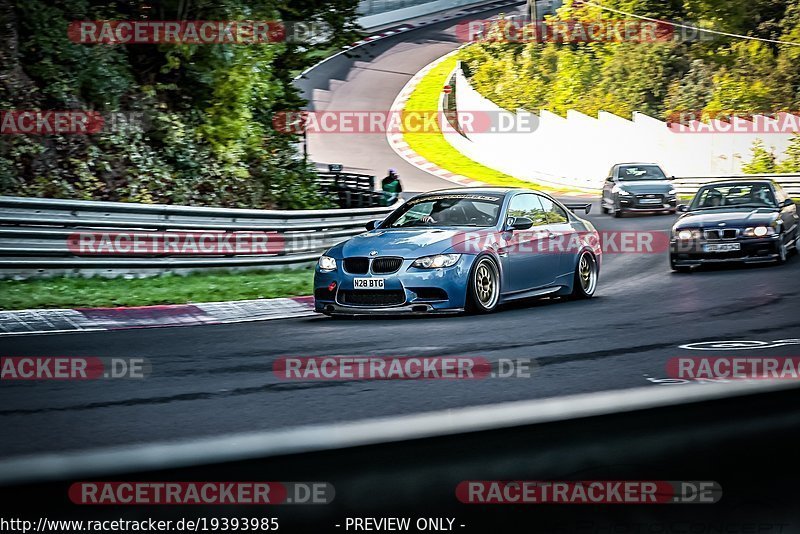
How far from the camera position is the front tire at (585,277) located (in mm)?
14117

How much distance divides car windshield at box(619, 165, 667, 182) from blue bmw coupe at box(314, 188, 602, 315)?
17.7 metres

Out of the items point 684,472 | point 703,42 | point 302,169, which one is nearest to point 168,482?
point 684,472

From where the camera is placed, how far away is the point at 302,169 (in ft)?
72.3

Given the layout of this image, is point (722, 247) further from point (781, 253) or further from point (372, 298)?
point (372, 298)

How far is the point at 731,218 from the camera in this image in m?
16.9

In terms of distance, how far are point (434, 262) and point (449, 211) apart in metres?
1.48

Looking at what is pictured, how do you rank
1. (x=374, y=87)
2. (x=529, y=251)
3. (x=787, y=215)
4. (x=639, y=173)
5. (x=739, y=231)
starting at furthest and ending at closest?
(x=374, y=87) < (x=639, y=173) < (x=787, y=215) < (x=739, y=231) < (x=529, y=251)

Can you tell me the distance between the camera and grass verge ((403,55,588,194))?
45062 mm

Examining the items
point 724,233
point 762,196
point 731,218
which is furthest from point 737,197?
point 724,233

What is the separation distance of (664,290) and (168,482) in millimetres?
13192

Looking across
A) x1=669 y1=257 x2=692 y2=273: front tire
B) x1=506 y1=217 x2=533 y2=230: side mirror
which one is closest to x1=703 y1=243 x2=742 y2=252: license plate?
x1=669 y1=257 x2=692 y2=273: front tire

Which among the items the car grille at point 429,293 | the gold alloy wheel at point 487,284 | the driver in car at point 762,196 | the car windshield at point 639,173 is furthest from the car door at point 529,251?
the car windshield at point 639,173

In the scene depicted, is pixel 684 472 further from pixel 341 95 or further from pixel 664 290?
pixel 341 95

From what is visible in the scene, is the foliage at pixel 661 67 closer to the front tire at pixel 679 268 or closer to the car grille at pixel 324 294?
the front tire at pixel 679 268
